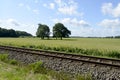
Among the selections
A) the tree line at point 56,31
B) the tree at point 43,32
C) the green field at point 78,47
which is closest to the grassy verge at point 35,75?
the green field at point 78,47

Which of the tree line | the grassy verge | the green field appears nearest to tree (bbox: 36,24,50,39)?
the tree line

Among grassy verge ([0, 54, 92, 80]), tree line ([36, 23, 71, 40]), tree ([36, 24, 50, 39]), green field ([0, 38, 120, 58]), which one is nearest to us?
grassy verge ([0, 54, 92, 80])

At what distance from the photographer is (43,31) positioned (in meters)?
93.7

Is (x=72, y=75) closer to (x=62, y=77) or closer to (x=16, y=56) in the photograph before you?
(x=62, y=77)

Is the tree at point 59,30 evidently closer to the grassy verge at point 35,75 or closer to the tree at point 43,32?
the tree at point 43,32

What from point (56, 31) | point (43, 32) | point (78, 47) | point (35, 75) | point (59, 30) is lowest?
point (35, 75)

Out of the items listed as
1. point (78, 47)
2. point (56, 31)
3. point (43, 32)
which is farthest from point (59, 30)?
point (78, 47)

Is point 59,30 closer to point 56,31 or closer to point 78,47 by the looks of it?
point 56,31

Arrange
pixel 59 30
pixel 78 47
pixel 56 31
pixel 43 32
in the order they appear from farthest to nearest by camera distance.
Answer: pixel 43 32 < pixel 56 31 < pixel 59 30 < pixel 78 47

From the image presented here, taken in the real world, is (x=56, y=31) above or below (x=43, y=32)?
A: above

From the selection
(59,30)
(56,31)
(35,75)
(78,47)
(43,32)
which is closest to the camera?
(35,75)

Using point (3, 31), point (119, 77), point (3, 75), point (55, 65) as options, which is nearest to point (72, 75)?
point (55, 65)

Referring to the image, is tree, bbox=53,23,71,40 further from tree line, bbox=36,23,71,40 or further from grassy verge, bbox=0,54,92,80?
grassy verge, bbox=0,54,92,80

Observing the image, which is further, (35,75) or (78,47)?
(78,47)
